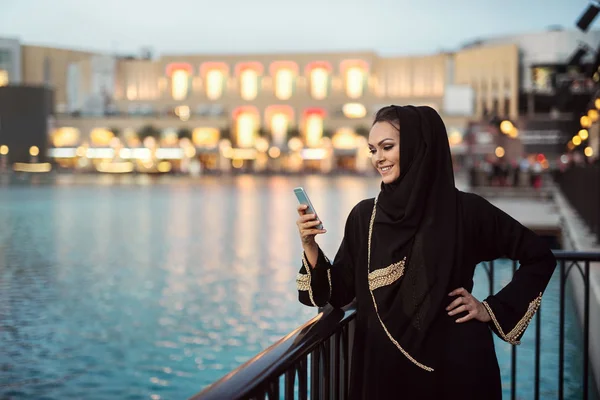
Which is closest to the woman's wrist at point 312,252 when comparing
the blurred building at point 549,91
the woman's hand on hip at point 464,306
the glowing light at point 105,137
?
the woman's hand on hip at point 464,306

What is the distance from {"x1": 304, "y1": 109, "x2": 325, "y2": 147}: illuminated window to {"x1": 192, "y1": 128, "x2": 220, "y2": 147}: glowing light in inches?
411

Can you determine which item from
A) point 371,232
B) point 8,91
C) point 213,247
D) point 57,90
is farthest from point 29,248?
point 57,90

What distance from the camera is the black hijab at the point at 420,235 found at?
2545 millimetres

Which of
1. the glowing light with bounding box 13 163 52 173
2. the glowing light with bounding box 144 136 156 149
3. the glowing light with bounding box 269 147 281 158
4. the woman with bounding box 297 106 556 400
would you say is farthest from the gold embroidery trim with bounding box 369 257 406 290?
the glowing light with bounding box 144 136 156 149

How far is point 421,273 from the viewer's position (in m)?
2.56

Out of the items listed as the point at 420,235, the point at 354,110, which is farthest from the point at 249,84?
the point at 420,235

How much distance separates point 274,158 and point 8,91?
3000 centimetres

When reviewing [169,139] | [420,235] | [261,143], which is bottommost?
[261,143]

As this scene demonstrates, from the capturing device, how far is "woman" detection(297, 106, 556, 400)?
8.39 feet

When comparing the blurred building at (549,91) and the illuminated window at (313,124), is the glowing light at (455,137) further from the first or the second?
the illuminated window at (313,124)

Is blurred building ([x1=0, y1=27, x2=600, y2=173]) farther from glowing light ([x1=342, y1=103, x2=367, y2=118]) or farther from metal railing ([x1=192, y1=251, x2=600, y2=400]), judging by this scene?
metal railing ([x1=192, y1=251, x2=600, y2=400])

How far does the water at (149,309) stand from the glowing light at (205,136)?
7957cm

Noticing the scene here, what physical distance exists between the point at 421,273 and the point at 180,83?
106196 millimetres

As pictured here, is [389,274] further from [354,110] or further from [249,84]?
[249,84]
